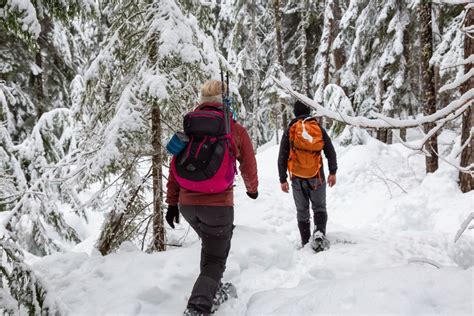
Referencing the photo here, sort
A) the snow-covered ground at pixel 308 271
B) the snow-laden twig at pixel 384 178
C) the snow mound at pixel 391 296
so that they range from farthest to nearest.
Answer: the snow-laden twig at pixel 384 178 < the snow-covered ground at pixel 308 271 < the snow mound at pixel 391 296

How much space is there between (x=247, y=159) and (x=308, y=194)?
2.20 m

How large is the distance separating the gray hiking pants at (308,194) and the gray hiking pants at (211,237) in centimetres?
218

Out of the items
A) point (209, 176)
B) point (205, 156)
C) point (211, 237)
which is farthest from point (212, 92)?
point (211, 237)

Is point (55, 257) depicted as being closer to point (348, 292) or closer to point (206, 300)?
point (206, 300)

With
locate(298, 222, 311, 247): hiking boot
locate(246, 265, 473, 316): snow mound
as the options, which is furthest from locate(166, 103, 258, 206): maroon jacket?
locate(298, 222, 311, 247): hiking boot

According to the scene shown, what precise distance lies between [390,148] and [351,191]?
2734 millimetres

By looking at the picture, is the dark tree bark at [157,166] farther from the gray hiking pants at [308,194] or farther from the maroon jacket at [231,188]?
the gray hiking pants at [308,194]

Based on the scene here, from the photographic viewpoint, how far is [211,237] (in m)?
3.28

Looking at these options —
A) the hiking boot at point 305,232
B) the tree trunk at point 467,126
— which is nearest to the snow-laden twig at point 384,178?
the tree trunk at point 467,126

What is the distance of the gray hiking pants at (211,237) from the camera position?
3168 mm

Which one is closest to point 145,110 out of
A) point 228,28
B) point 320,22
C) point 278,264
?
point 278,264

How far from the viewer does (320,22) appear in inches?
772

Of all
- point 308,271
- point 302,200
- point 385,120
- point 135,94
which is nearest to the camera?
point 385,120

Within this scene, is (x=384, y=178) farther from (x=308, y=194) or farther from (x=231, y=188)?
(x=231, y=188)
